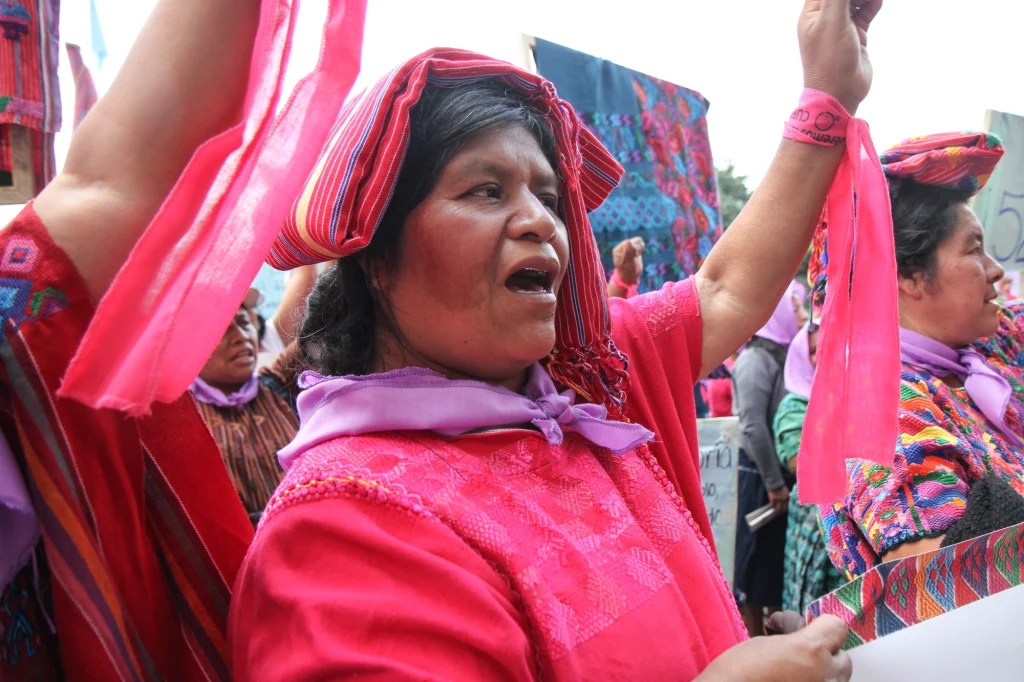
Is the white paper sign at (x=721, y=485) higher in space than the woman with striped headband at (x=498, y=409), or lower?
lower

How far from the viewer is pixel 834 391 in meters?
1.56

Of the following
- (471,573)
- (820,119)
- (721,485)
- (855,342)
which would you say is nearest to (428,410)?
(471,573)

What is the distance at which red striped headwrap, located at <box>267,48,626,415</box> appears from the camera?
3.94 feet

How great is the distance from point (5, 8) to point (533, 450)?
124 centimetres

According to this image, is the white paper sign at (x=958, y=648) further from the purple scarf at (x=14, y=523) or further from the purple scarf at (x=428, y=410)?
the purple scarf at (x=14, y=523)

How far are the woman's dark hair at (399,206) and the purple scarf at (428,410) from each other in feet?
0.37

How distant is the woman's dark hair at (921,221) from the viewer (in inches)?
96.5

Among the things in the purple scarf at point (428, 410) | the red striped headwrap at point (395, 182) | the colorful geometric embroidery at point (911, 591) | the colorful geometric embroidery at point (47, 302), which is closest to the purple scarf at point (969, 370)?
the colorful geometric embroidery at point (911, 591)

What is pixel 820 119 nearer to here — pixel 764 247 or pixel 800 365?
pixel 764 247

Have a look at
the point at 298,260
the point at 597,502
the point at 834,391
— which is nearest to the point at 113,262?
the point at 298,260

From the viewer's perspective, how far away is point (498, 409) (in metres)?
1.28

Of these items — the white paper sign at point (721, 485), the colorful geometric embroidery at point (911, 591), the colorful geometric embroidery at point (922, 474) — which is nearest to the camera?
the colorful geometric embroidery at point (911, 591)

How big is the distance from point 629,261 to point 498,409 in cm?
257

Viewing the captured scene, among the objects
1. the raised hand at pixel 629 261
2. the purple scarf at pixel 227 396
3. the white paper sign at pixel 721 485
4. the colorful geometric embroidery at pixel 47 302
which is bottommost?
the white paper sign at pixel 721 485
